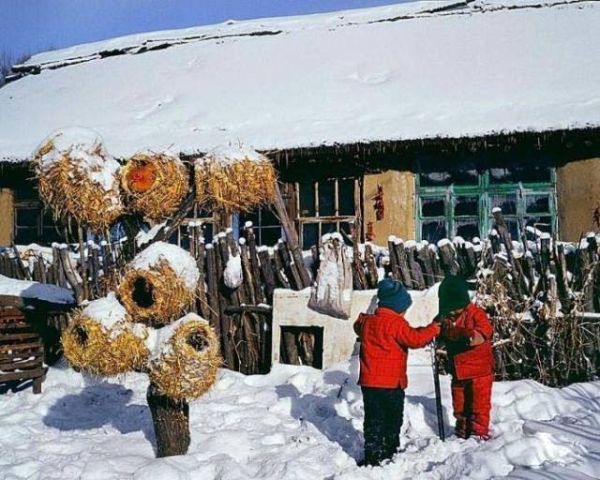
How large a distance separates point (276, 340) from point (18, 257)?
4.04 m

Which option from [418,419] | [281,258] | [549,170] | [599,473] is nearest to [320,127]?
[281,258]

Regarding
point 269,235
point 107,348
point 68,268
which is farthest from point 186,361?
point 269,235

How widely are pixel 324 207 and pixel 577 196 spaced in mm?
3735

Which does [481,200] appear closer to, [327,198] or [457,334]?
[327,198]

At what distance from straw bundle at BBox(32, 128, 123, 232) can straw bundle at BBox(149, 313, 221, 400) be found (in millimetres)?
1086

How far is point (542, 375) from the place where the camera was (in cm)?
640

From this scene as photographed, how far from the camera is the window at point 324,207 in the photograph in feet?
33.1

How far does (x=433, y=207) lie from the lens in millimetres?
9789

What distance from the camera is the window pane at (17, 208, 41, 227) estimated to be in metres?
11.8

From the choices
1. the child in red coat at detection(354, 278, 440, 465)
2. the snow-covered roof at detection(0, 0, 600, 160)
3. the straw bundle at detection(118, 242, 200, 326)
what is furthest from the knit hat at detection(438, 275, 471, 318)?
the snow-covered roof at detection(0, 0, 600, 160)

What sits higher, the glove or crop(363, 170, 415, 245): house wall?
crop(363, 170, 415, 245): house wall

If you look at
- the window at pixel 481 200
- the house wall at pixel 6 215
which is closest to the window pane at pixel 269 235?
the window at pixel 481 200

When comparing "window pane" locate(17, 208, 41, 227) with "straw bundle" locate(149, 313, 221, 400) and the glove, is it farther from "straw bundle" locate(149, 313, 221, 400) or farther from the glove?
the glove

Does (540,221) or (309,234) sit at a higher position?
(540,221)
